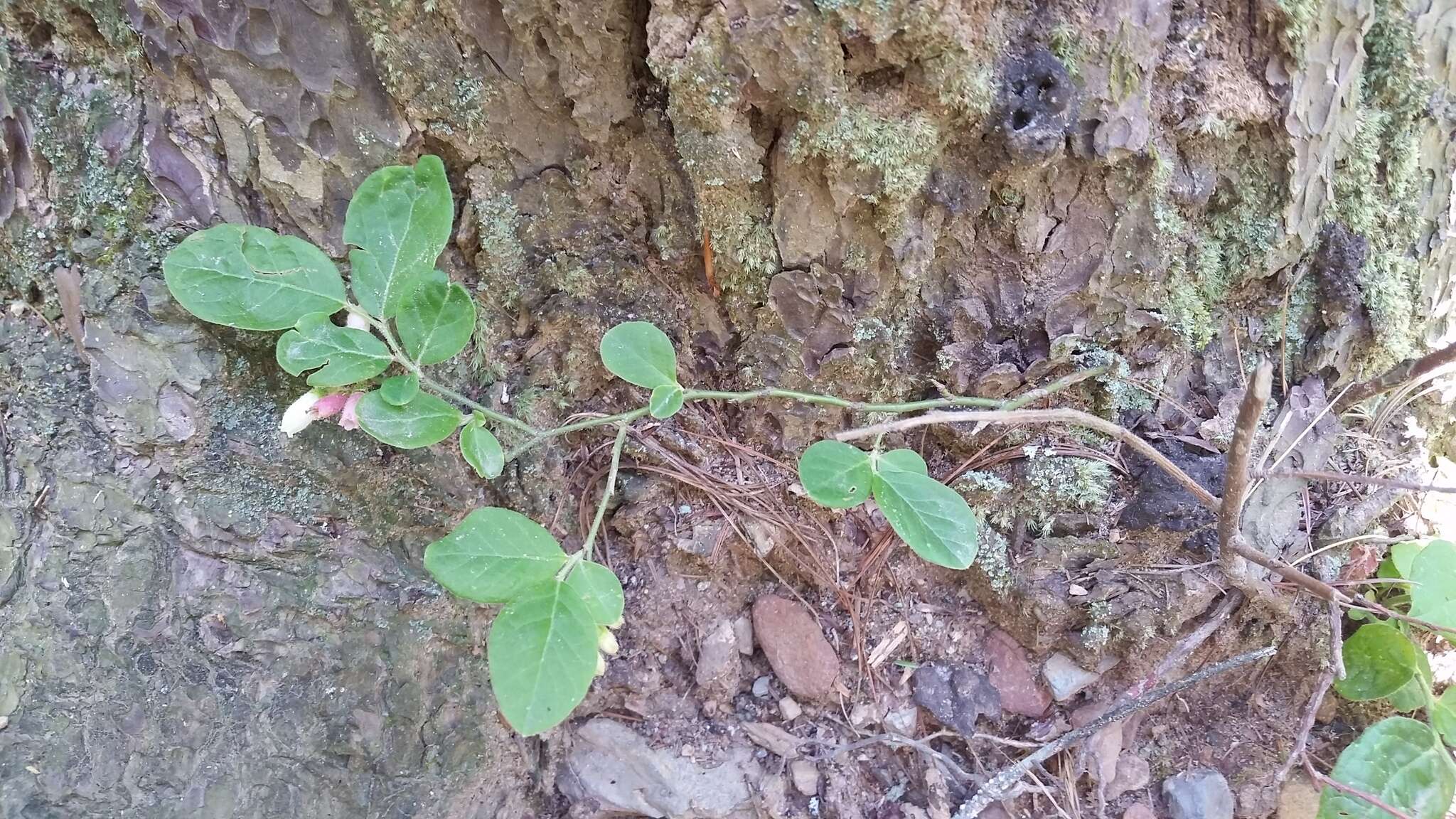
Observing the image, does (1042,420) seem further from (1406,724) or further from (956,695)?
(1406,724)

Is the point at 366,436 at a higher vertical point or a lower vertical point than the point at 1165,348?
lower

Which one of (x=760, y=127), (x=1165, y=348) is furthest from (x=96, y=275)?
(x=1165, y=348)

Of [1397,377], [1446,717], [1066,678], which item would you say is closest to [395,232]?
[1066,678]

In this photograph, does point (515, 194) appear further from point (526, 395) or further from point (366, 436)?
point (366, 436)

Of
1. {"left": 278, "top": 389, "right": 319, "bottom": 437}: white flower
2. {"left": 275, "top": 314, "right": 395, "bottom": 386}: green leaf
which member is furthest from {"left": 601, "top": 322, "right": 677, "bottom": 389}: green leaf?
{"left": 278, "top": 389, "right": 319, "bottom": 437}: white flower

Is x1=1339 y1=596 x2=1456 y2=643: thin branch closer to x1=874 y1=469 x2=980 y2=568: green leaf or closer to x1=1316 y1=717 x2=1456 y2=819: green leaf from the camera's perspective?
x1=1316 y1=717 x2=1456 y2=819: green leaf
